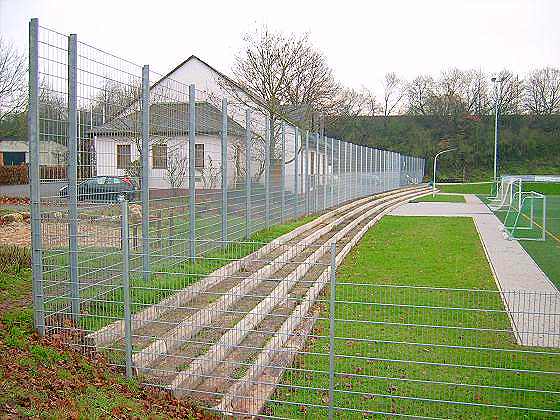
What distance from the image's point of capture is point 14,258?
9102mm

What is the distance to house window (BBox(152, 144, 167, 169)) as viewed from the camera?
28.9 feet

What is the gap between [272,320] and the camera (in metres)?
7.78

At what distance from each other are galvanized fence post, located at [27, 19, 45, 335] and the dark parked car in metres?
0.40

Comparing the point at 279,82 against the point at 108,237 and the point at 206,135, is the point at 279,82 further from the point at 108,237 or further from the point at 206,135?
the point at 108,237

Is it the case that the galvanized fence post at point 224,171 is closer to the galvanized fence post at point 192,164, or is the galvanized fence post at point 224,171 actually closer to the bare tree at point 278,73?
the galvanized fence post at point 192,164

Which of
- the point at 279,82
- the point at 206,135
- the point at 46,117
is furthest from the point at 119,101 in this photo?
the point at 279,82

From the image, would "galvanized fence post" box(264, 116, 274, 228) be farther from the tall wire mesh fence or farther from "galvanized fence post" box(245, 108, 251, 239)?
the tall wire mesh fence

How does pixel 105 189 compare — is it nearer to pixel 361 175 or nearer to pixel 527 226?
pixel 527 226

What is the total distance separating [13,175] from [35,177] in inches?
1283

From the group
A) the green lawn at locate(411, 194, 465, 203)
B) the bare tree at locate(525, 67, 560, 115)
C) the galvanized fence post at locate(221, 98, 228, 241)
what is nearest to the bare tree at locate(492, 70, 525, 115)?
the bare tree at locate(525, 67, 560, 115)

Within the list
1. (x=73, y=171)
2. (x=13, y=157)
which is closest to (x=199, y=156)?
(x=73, y=171)

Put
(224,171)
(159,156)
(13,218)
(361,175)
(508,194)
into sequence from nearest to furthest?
(159,156) < (224,171) < (13,218) < (508,194) < (361,175)

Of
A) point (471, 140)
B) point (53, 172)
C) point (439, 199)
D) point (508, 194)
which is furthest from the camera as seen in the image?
point (471, 140)

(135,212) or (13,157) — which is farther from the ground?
(13,157)
